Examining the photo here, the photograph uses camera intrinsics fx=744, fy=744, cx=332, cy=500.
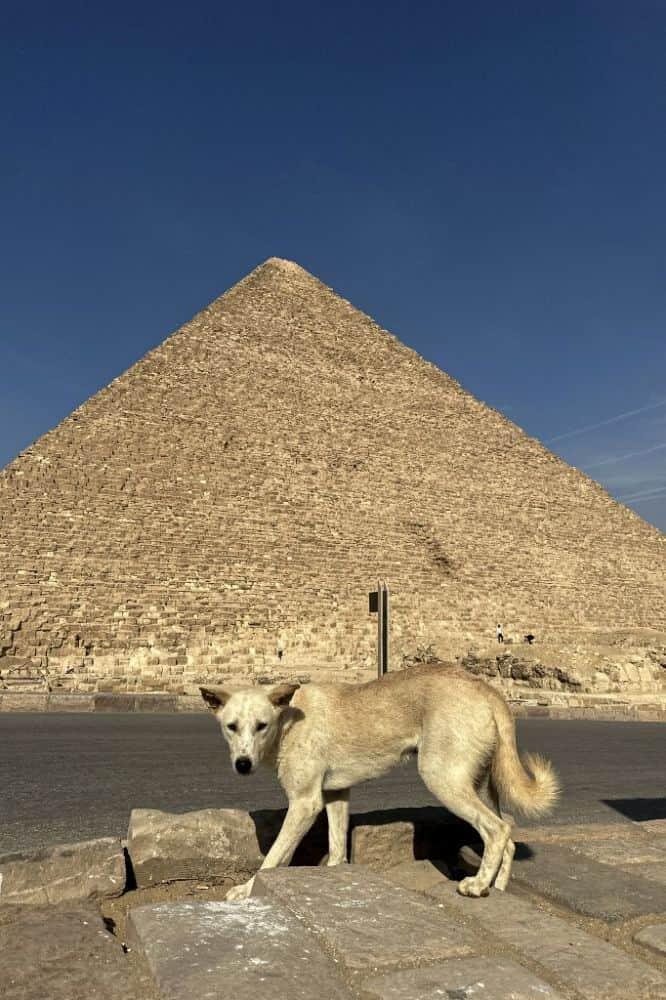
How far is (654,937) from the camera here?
81.3 inches

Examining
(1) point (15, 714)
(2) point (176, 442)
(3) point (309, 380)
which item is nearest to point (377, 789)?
(1) point (15, 714)

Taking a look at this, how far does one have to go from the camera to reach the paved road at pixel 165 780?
431 cm

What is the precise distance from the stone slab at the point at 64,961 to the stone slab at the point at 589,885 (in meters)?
1.38

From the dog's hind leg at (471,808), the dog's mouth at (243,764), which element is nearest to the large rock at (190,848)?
the dog's mouth at (243,764)

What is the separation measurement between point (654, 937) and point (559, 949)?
1.12 feet

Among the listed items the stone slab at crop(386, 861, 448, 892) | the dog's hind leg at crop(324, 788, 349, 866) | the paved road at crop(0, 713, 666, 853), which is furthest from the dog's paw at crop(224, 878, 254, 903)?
the paved road at crop(0, 713, 666, 853)

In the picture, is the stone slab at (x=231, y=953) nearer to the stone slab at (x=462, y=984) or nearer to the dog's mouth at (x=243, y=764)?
the stone slab at (x=462, y=984)

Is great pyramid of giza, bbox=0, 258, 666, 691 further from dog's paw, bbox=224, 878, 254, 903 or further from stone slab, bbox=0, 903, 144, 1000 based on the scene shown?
stone slab, bbox=0, 903, 144, 1000

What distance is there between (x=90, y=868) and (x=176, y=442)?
153 ft

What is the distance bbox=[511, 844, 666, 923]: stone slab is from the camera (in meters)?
2.29

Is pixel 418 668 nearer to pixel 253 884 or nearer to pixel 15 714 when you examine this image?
pixel 253 884

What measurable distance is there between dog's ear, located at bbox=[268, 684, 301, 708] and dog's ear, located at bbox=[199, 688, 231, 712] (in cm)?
18

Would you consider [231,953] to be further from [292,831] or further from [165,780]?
[165,780]

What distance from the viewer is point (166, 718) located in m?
11.0
